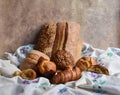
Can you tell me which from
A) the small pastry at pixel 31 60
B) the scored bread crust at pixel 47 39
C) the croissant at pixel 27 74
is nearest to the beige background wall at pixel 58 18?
the scored bread crust at pixel 47 39

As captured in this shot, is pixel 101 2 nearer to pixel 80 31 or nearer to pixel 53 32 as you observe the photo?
pixel 80 31

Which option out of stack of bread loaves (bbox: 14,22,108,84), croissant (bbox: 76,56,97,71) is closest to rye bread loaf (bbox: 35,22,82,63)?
stack of bread loaves (bbox: 14,22,108,84)

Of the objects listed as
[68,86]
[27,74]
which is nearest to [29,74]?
[27,74]

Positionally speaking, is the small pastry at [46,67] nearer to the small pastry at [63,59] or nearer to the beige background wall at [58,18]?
the small pastry at [63,59]

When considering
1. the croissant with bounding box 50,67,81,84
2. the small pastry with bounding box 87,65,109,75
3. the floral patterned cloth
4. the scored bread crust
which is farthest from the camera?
the scored bread crust

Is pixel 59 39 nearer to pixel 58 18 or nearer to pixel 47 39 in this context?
pixel 47 39

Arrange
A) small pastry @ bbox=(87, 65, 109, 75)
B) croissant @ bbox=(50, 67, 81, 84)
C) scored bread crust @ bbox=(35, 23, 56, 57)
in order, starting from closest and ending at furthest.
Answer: croissant @ bbox=(50, 67, 81, 84), small pastry @ bbox=(87, 65, 109, 75), scored bread crust @ bbox=(35, 23, 56, 57)

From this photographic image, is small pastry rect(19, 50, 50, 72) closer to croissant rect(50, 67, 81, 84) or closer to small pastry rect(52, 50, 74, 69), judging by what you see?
small pastry rect(52, 50, 74, 69)
